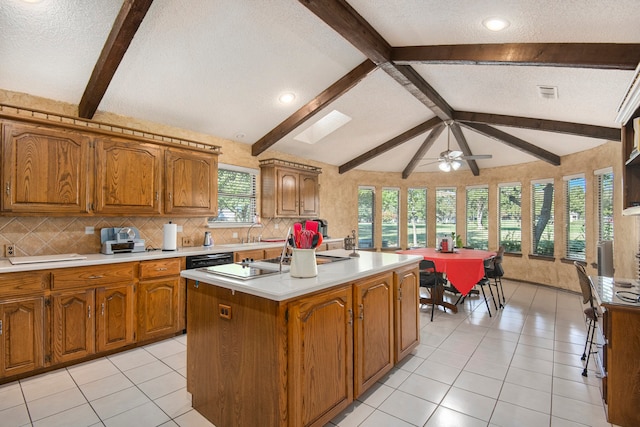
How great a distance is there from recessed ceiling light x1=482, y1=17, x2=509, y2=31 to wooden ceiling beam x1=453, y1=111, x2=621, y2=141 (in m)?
2.36

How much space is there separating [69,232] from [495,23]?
14.6 ft

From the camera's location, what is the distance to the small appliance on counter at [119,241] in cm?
326

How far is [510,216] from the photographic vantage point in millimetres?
6684

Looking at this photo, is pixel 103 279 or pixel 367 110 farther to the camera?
pixel 367 110

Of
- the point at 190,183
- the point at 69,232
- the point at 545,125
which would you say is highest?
the point at 545,125

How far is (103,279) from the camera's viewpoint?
9.55 feet

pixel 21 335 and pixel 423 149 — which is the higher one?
pixel 423 149

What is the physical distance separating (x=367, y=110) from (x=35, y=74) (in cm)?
383


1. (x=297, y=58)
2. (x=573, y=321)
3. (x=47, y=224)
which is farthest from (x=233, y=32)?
(x=573, y=321)

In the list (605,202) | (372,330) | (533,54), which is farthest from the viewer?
(605,202)

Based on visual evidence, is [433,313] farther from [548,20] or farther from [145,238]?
[145,238]

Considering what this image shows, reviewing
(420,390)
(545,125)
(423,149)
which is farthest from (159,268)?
(423,149)

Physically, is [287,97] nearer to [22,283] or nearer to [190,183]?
[190,183]

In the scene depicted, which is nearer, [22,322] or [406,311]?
[22,322]
